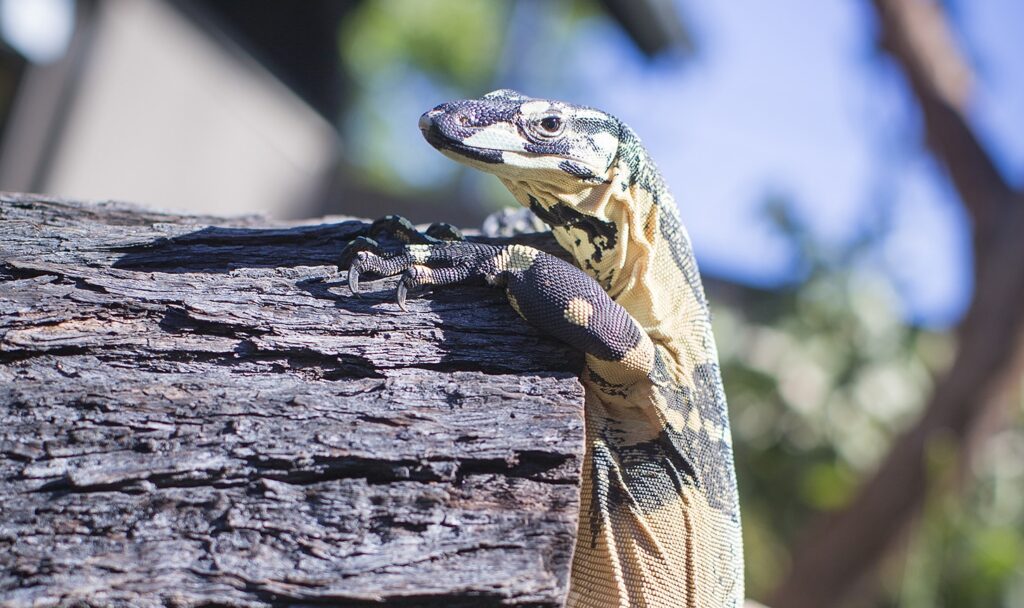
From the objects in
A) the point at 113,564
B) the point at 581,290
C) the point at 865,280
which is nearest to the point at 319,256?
the point at 581,290

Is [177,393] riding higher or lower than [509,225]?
lower

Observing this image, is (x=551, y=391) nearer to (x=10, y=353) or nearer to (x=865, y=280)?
(x=10, y=353)

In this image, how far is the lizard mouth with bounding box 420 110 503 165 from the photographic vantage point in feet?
10.3

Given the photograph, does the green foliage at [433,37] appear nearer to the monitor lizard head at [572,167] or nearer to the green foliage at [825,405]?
the green foliage at [825,405]

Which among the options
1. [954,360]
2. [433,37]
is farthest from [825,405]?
[433,37]

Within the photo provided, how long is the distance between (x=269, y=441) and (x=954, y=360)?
9.22 metres

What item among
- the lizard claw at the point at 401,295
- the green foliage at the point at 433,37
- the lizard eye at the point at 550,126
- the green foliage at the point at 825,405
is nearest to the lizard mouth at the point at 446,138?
the lizard eye at the point at 550,126

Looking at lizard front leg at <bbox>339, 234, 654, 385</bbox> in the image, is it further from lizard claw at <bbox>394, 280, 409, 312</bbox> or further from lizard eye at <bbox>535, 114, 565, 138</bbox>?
lizard eye at <bbox>535, 114, 565, 138</bbox>

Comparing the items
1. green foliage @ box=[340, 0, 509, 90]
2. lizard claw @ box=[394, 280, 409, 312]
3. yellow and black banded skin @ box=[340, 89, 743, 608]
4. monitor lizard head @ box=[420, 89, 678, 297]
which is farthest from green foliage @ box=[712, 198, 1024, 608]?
green foliage @ box=[340, 0, 509, 90]

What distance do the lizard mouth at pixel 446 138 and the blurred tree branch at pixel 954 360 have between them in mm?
7888

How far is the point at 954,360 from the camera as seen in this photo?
9.79 meters

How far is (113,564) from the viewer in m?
2.63

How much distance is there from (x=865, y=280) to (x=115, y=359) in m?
11.4

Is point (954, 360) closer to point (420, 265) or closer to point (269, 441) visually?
point (420, 265)
